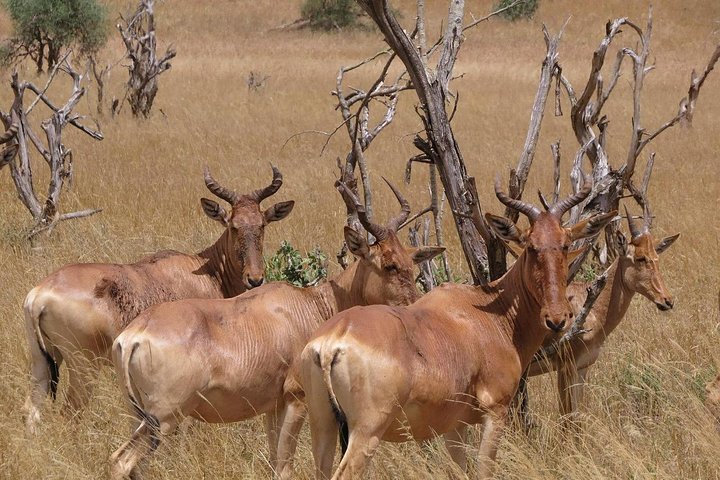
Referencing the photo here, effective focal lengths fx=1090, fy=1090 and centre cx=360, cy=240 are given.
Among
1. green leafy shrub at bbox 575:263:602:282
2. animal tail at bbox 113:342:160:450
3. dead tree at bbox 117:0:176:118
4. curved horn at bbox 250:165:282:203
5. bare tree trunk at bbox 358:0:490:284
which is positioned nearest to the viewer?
animal tail at bbox 113:342:160:450

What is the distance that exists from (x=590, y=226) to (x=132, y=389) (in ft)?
7.94

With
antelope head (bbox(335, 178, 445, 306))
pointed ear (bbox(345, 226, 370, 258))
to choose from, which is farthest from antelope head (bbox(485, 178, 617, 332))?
pointed ear (bbox(345, 226, 370, 258))

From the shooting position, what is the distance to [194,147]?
55.5 ft

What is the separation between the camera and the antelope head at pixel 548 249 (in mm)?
5238

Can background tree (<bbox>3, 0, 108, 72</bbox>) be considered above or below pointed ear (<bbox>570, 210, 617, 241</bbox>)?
below

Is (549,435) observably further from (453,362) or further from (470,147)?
(470,147)

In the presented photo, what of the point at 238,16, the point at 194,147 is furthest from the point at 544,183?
the point at 238,16

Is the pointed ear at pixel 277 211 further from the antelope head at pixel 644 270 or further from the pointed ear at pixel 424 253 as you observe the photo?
the antelope head at pixel 644 270

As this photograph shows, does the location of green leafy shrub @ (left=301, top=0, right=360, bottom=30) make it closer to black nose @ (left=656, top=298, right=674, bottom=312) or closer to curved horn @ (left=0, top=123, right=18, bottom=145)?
curved horn @ (left=0, top=123, right=18, bottom=145)

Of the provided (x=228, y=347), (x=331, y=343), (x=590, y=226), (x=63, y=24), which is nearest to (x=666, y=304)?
(x=590, y=226)

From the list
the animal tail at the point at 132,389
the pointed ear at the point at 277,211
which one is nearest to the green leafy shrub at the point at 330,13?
the pointed ear at the point at 277,211

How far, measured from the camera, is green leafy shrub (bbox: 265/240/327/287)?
27.8 feet

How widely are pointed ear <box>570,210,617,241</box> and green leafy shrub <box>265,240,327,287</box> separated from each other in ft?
10.4

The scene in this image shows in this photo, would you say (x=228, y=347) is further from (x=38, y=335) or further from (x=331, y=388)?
(x=38, y=335)
